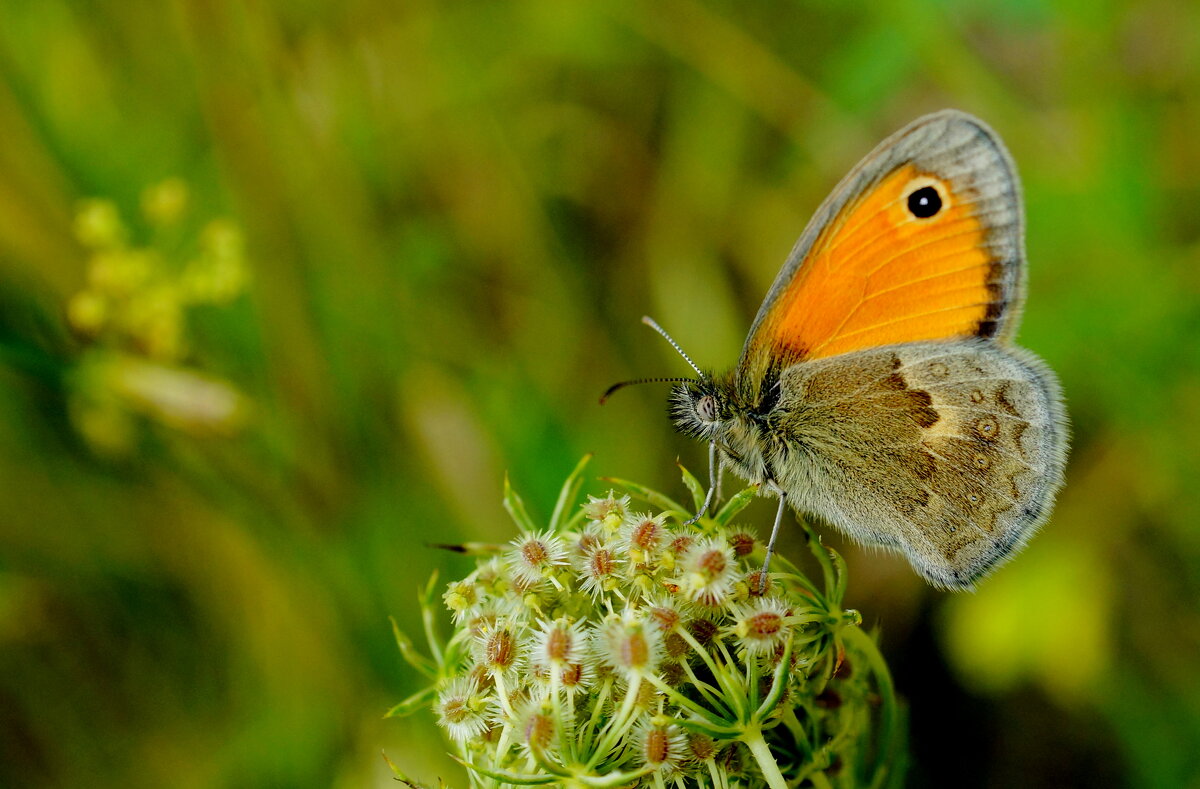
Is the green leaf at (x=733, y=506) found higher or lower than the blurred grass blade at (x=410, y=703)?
higher

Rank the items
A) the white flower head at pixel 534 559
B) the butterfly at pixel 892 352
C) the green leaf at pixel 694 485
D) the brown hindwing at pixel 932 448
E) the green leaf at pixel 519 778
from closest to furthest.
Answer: the green leaf at pixel 519 778, the white flower head at pixel 534 559, the green leaf at pixel 694 485, the brown hindwing at pixel 932 448, the butterfly at pixel 892 352

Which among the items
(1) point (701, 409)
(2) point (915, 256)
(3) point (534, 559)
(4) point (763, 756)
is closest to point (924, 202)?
(2) point (915, 256)

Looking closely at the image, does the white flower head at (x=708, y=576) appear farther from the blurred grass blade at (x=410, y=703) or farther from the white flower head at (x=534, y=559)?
the blurred grass blade at (x=410, y=703)

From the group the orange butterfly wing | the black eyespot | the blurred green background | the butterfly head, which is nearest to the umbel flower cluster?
the butterfly head

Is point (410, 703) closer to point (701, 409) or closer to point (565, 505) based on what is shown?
point (565, 505)

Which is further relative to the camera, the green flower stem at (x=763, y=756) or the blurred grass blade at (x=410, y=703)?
the blurred grass blade at (x=410, y=703)

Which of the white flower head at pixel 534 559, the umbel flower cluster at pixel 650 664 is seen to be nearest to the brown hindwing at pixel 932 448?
the umbel flower cluster at pixel 650 664

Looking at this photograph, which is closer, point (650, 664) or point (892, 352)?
point (650, 664)
